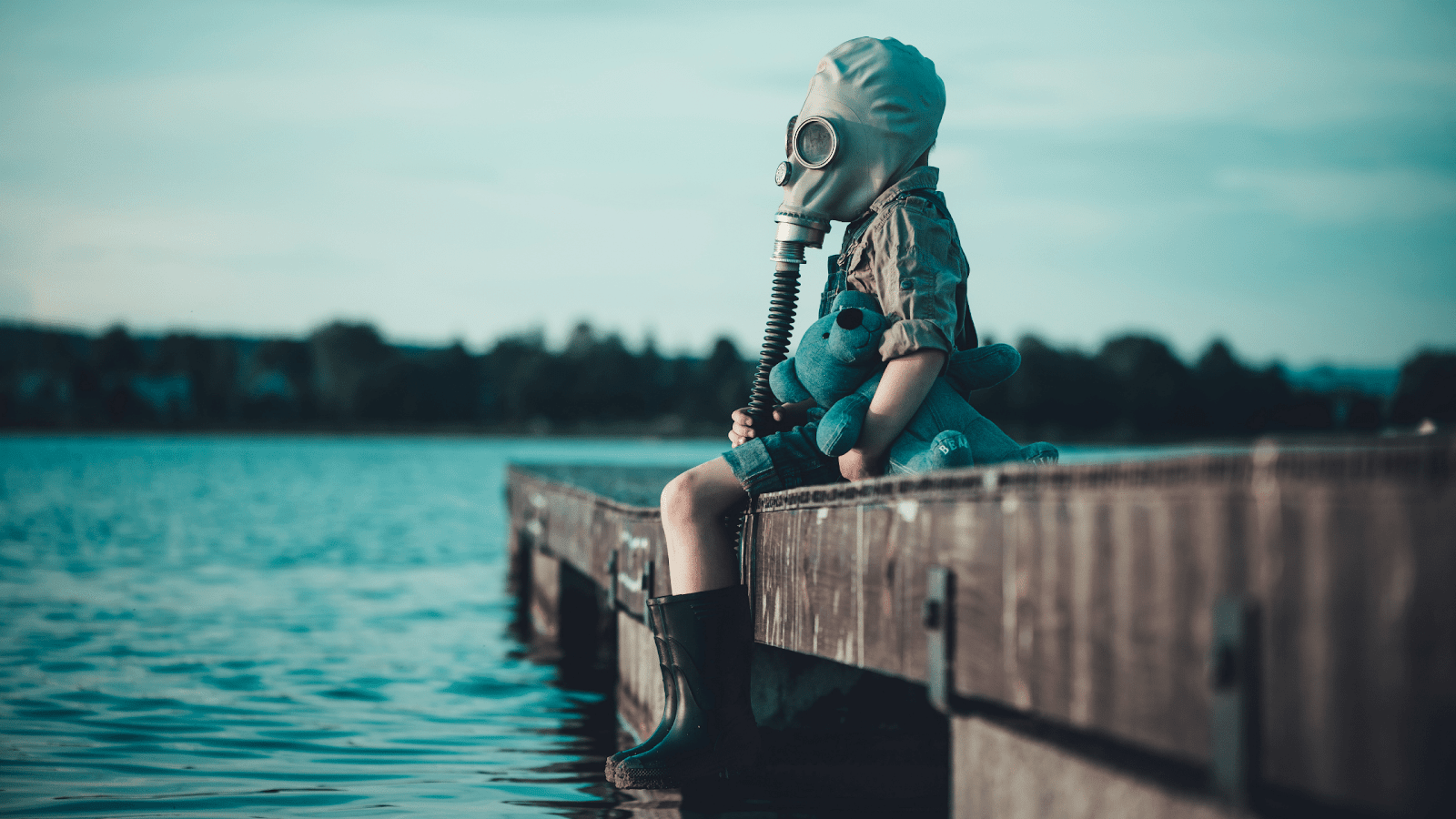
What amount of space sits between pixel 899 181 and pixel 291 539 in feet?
67.6

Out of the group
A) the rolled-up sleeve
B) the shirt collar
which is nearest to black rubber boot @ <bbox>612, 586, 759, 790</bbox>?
the rolled-up sleeve

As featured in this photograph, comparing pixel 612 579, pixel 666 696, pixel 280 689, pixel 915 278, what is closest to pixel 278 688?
pixel 280 689

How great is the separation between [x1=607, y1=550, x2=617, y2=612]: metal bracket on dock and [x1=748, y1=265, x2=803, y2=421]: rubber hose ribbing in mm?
2441

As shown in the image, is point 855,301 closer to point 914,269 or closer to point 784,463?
point 914,269

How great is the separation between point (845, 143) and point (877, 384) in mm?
780

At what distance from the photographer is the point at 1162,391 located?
62844 mm

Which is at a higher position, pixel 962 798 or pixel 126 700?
pixel 962 798

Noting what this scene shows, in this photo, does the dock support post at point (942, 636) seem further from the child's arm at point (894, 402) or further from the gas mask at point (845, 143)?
the gas mask at point (845, 143)

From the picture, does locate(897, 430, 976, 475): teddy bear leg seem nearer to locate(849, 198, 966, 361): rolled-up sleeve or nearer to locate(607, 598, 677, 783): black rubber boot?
locate(849, 198, 966, 361): rolled-up sleeve

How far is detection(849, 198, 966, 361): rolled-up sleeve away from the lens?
10.2 ft

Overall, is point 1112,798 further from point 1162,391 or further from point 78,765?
point 1162,391

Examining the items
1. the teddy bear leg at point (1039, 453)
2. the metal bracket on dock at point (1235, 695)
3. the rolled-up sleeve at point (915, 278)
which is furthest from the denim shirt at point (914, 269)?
the metal bracket on dock at point (1235, 695)

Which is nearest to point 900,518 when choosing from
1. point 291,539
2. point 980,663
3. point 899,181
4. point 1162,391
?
point 980,663

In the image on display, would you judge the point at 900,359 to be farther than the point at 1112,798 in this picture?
→ Yes
